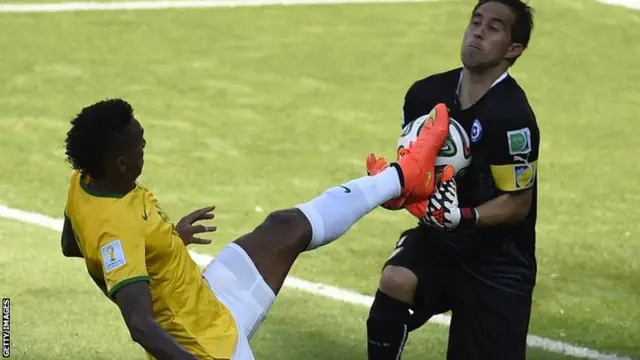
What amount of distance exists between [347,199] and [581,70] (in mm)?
7206

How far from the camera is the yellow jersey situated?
4023 mm

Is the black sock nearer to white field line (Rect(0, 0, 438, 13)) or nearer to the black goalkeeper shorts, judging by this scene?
the black goalkeeper shorts

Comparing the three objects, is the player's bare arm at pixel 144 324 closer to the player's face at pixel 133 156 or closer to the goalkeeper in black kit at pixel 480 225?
the player's face at pixel 133 156

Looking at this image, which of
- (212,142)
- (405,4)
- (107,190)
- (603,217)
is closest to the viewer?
(107,190)

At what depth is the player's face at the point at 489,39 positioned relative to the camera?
16.2ft

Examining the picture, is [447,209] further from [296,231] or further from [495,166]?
[296,231]

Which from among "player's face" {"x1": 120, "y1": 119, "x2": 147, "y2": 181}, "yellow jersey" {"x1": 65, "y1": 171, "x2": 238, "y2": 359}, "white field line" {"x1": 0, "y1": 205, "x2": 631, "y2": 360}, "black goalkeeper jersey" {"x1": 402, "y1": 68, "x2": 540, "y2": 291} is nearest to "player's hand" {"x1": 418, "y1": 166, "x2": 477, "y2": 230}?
"black goalkeeper jersey" {"x1": 402, "y1": 68, "x2": 540, "y2": 291}

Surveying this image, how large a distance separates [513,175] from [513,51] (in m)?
0.53

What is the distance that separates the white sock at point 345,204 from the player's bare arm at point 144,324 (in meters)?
0.95

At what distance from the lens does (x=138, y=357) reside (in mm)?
5871

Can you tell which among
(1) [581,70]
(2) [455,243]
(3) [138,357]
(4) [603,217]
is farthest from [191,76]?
(2) [455,243]

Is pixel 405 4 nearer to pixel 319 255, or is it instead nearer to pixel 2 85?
pixel 2 85

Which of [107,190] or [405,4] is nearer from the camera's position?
[107,190]

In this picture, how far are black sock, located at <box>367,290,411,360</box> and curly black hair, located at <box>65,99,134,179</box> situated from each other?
4.91 feet
